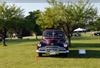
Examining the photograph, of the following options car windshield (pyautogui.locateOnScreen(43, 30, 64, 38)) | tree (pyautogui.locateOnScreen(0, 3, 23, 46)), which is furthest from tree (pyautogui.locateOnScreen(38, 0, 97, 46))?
car windshield (pyautogui.locateOnScreen(43, 30, 64, 38))

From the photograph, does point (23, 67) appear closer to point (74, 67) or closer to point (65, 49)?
point (74, 67)

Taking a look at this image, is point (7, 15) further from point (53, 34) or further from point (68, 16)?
point (53, 34)

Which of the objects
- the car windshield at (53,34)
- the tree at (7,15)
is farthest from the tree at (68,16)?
the car windshield at (53,34)

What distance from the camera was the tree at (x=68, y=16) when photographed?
39.5 metres

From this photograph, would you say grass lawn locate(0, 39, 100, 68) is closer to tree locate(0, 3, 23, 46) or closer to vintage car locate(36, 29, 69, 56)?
vintage car locate(36, 29, 69, 56)

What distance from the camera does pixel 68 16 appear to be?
39531 millimetres

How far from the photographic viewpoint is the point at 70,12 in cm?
3997

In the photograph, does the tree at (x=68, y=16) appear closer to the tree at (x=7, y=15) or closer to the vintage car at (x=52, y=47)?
the tree at (x=7, y=15)

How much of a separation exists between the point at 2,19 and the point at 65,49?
20.8m

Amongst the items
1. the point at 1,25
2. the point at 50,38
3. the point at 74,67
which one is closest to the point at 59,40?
the point at 50,38

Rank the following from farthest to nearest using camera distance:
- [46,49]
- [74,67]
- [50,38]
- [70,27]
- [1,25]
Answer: [1,25] → [70,27] → [50,38] → [46,49] → [74,67]

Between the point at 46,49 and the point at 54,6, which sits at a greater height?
the point at 54,6

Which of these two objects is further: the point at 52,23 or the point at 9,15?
the point at 9,15

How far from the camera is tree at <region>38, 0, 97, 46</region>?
3953cm
